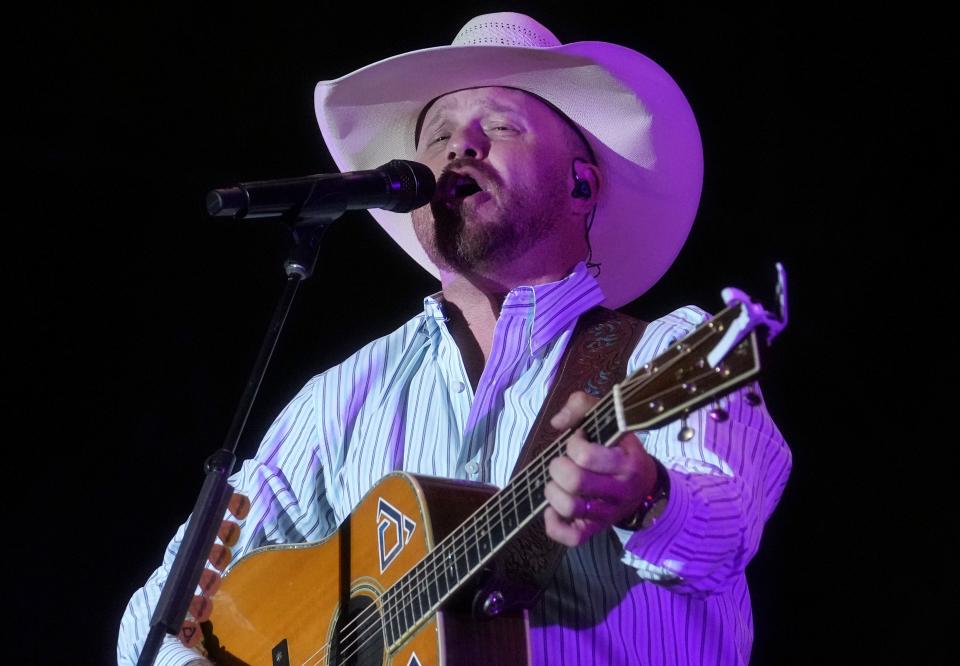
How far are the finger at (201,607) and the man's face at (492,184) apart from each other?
1096 mm

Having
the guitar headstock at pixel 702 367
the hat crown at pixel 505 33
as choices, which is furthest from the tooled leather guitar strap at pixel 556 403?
the hat crown at pixel 505 33

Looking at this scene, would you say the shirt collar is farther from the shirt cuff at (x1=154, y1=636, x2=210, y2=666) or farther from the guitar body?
the shirt cuff at (x1=154, y1=636, x2=210, y2=666)

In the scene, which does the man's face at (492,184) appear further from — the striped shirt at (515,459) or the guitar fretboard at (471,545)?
the guitar fretboard at (471,545)

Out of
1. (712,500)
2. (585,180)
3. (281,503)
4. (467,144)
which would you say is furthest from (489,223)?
(712,500)

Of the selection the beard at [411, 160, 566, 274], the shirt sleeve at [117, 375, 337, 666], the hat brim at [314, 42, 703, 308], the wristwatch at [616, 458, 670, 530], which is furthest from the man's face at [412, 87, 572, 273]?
the wristwatch at [616, 458, 670, 530]

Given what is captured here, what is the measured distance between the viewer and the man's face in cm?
275

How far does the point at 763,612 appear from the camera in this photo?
2.84 metres

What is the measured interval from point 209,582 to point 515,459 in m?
0.85

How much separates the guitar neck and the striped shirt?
8 centimetres

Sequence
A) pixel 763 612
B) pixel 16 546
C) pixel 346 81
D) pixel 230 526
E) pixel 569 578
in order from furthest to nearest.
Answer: pixel 16 546
pixel 346 81
pixel 763 612
pixel 230 526
pixel 569 578

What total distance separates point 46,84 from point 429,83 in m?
1.49

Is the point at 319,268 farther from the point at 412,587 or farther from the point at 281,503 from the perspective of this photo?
the point at 412,587

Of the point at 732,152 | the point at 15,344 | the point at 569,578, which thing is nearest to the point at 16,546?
the point at 15,344

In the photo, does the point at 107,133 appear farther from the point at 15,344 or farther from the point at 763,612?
the point at 763,612
